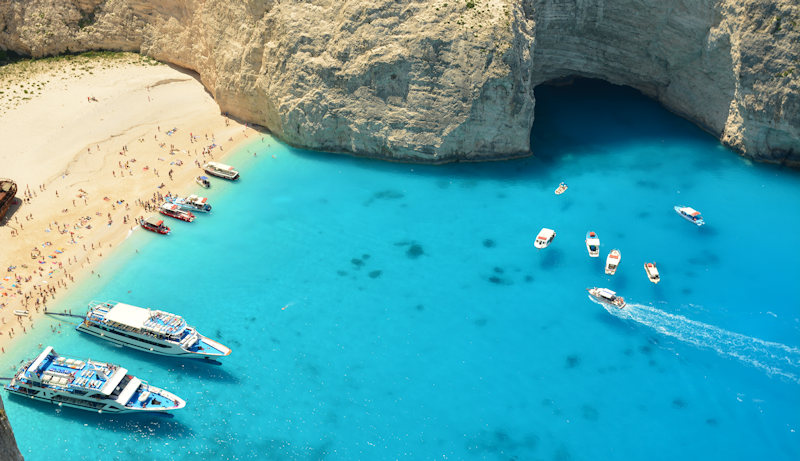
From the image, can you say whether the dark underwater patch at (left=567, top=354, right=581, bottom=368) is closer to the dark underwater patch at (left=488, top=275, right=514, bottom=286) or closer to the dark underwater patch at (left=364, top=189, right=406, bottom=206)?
the dark underwater patch at (left=488, top=275, right=514, bottom=286)

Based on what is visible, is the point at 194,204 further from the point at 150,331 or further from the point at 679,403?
the point at 679,403

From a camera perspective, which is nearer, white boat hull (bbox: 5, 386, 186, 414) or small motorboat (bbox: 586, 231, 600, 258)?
white boat hull (bbox: 5, 386, 186, 414)

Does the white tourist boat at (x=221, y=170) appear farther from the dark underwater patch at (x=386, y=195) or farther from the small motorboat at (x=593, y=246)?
the small motorboat at (x=593, y=246)

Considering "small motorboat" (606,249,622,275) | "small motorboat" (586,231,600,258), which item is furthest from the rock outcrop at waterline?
"small motorboat" (606,249,622,275)

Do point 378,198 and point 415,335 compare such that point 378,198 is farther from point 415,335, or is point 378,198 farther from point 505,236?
point 415,335

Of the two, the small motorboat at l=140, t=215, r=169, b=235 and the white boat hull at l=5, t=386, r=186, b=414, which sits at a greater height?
the small motorboat at l=140, t=215, r=169, b=235

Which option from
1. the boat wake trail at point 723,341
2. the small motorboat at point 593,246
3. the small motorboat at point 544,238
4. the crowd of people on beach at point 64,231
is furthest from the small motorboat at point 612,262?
the crowd of people on beach at point 64,231
